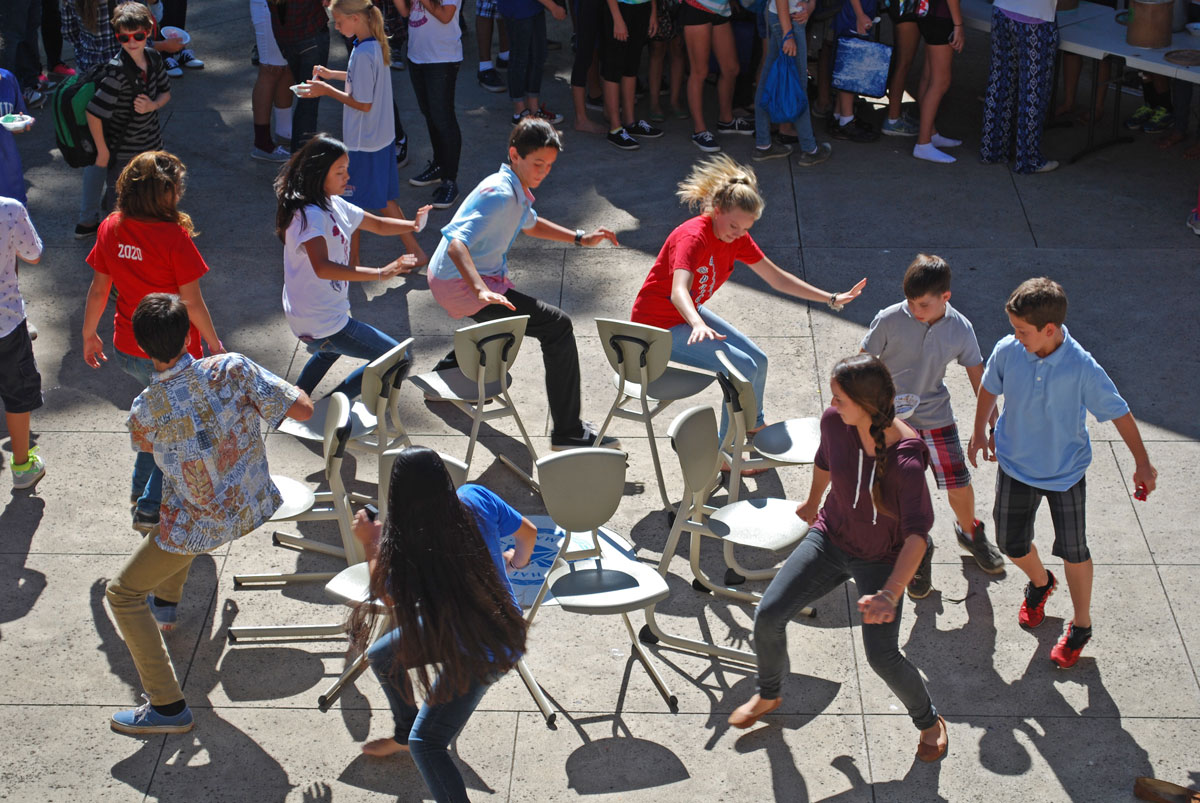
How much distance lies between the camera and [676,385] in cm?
623

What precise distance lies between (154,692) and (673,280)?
117 inches

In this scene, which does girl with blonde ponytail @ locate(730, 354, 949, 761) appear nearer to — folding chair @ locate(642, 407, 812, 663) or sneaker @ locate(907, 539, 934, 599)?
folding chair @ locate(642, 407, 812, 663)

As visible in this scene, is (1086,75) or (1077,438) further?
(1086,75)

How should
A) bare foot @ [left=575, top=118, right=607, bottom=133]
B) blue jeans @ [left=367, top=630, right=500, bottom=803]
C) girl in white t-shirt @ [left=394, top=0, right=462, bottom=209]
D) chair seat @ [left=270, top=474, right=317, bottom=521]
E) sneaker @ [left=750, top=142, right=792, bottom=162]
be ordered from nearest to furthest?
blue jeans @ [left=367, top=630, right=500, bottom=803]
chair seat @ [left=270, top=474, right=317, bottom=521]
girl in white t-shirt @ [left=394, top=0, right=462, bottom=209]
sneaker @ [left=750, top=142, right=792, bottom=162]
bare foot @ [left=575, top=118, right=607, bottom=133]

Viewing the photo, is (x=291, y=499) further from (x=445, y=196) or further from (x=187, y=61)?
(x=187, y=61)

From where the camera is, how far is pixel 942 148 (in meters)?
10.0

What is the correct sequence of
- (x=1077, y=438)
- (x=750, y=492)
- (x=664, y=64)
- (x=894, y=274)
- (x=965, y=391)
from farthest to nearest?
(x=664, y=64) → (x=894, y=274) → (x=965, y=391) → (x=750, y=492) → (x=1077, y=438)

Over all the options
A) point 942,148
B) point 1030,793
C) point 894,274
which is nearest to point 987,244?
point 894,274

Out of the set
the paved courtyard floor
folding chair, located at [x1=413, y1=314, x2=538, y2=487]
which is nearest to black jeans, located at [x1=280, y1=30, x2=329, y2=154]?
the paved courtyard floor

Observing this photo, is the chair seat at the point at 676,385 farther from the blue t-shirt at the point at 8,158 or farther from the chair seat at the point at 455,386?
the blue t-shirt at the point at 8,158

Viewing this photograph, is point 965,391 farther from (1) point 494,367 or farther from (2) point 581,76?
(2) point 581,76

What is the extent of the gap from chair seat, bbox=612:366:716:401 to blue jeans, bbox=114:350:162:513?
227cm

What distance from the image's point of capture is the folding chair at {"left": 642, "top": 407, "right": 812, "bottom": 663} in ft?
17.1

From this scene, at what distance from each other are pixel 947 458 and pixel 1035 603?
28.5 inches
